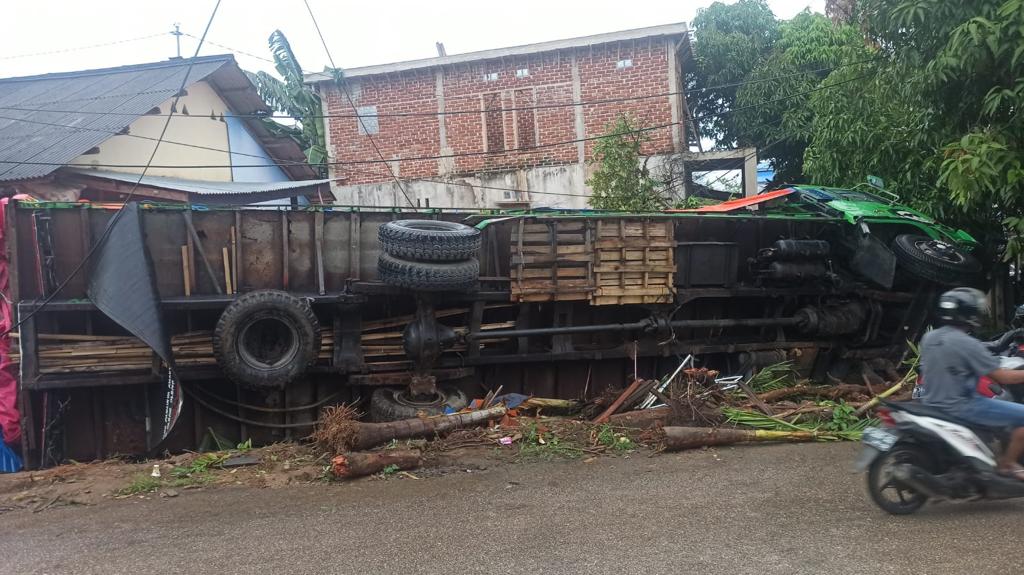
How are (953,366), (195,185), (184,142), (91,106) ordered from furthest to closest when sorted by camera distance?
(184,142), (91,106), (195,185), (953,366)

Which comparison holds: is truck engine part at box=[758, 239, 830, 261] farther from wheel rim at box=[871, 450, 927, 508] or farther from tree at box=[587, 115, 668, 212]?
tree at box=[587, 115, 668, 212]

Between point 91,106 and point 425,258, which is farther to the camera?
point 91,106

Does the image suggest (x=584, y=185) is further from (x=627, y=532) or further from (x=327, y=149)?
(x=627, y=532)

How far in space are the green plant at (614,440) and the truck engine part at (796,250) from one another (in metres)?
3.48

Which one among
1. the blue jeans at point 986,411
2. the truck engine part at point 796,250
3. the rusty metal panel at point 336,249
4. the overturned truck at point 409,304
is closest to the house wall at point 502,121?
the overturned truck at point 409,304

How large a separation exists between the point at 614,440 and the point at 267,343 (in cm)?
382

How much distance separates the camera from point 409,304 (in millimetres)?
8320

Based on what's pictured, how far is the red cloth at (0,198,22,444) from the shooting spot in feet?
23.1

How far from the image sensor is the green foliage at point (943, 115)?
23.9 ft

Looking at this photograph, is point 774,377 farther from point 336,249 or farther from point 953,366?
point 336,249

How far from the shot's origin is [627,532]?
4.72m

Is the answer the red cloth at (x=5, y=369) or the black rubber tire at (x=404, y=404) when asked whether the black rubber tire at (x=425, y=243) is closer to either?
the black rubber tire at (x=404, y=404)

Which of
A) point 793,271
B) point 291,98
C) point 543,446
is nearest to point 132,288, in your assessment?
point 543,446

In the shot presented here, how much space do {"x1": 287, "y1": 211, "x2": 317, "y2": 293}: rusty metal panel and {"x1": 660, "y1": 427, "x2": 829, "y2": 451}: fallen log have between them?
165 inches
